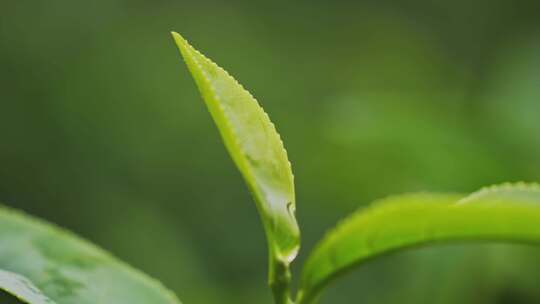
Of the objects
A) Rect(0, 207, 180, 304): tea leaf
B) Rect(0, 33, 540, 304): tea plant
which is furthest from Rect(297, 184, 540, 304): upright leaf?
Rect(0, 207, 180, 304): tea leaf

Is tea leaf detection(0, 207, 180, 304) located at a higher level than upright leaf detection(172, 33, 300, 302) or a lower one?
lower

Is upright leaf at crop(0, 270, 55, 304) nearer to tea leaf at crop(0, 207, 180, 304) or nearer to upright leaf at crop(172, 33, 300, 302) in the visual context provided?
tea leaf at crop(0, 207, 180, 304)

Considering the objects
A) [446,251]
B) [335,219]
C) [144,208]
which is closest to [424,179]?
[446,251]

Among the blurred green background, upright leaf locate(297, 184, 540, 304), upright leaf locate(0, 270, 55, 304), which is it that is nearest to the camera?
upright leaf locate(297, 184, 540, 304)

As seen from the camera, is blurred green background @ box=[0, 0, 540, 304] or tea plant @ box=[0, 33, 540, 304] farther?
blurred green background @ box=[0, 0, 540, 304]

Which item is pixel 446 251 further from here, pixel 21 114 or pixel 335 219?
pixel 21 114

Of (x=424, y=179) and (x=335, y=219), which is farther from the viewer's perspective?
(x=335, y=219)

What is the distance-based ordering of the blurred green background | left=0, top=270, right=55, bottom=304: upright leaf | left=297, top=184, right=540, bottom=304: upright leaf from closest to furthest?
left=297, top=184, right=540, bottom=304: upright leaf → left=0, top=270, right=55, bottom=304: upright leaf → the blurred green background
